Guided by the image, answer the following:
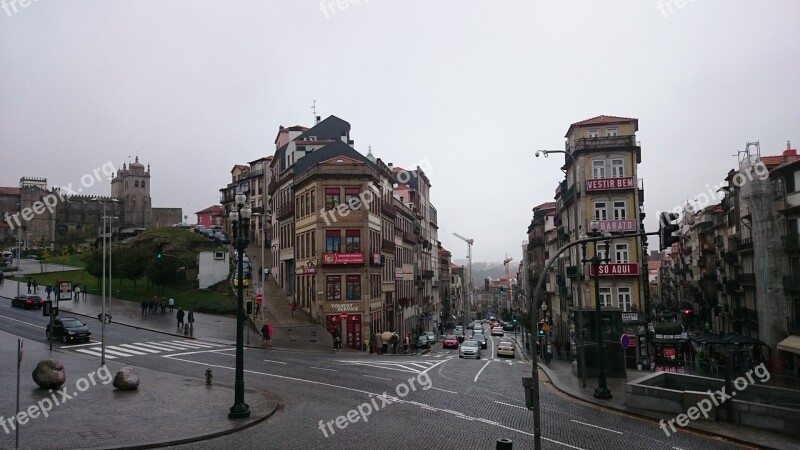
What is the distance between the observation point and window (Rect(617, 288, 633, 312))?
44531 millimetres

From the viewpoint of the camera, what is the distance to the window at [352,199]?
4641 centimetres

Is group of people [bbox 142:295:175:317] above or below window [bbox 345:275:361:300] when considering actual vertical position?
below

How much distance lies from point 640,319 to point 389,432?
1332 inches

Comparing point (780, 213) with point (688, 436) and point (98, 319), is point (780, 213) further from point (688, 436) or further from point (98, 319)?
point (98, 319)

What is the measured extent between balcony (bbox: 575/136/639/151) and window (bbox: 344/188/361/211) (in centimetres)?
1783

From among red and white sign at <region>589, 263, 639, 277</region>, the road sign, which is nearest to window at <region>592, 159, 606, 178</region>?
red and white sign at <region>589, 263, 639, 277</region>

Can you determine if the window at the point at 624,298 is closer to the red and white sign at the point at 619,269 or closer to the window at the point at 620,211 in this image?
the red and white sign at the point at 619,269

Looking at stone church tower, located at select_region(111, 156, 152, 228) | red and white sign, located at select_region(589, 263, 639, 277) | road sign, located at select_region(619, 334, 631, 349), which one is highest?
stone church tower, located at select_region(111, 156, 152, 228)

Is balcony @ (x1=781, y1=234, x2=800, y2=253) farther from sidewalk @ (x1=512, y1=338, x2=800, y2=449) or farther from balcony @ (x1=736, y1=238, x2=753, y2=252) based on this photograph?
sidewalk @ (x1=512, y1=338, x2=800, y2=449)

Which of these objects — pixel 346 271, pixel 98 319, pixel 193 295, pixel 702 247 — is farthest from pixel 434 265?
pixel 98 319

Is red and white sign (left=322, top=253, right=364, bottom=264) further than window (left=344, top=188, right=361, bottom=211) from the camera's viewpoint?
No

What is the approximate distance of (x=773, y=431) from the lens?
16.1 metres

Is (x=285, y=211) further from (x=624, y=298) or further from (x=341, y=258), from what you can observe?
(x=624, y=298)

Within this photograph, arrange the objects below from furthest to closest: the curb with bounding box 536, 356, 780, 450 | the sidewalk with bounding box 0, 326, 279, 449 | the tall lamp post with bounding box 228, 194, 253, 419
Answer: the tall lamp post with bounding box 228, 194, 253, 419, the curb with bounding box 536, 356, 780, 450, the sidewalk with bounding box 0, 326, 279, 449
